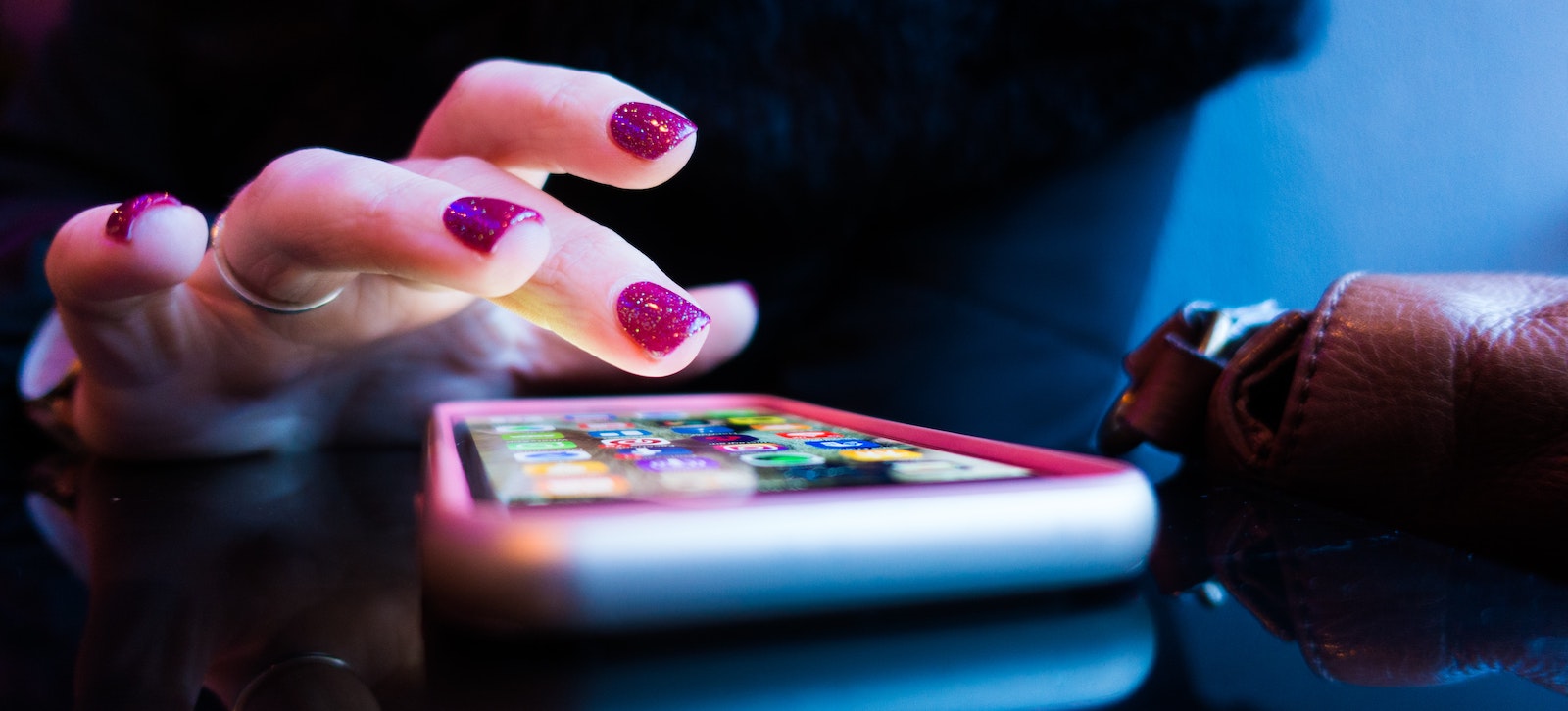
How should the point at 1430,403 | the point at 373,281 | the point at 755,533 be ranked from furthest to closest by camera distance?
the point at 373,281 < the point at 1430,403 < the point at 755,533

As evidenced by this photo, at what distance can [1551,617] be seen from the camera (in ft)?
0.77

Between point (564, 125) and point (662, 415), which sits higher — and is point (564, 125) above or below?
above

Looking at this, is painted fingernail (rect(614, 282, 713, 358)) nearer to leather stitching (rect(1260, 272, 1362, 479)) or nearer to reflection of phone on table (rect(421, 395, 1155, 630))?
reflection of phone on table (rect(421, 395, 1155, 630))

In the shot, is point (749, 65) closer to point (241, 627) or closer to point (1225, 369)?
point (1225, 369)

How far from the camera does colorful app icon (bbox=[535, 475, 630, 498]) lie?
21 cm

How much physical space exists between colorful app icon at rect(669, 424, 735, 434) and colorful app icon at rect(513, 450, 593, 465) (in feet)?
0.27

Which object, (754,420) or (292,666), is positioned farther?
(754,420)

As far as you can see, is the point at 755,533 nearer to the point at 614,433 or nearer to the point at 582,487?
the point at 582,487

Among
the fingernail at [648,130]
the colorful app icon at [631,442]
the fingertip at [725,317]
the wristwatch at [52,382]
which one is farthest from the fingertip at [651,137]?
the wristwatch at [52,382]

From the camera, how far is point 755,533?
0.62 feet

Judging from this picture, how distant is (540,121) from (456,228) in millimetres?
95

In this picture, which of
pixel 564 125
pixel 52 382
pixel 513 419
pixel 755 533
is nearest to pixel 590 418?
pixel 513 419

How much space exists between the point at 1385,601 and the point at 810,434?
0.66ft

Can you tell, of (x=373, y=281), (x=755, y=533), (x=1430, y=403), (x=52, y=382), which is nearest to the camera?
(x=755, y=533)
